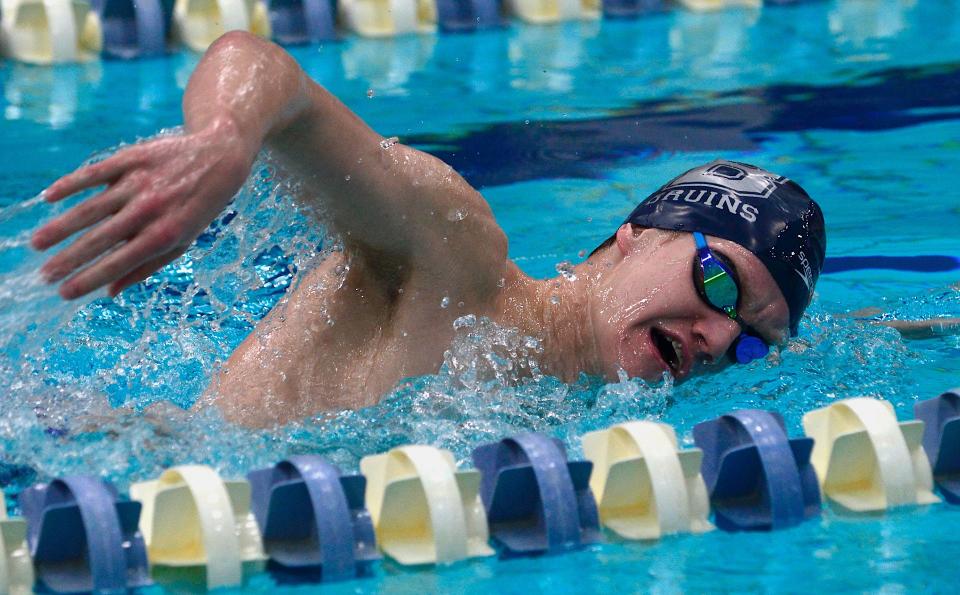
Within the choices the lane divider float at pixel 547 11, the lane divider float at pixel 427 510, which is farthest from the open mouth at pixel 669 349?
the lane divider float at pixel 547 11

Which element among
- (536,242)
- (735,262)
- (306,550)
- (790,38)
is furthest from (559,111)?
(306,550)

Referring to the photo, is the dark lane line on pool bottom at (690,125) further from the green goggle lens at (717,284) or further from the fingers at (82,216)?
the fingers at (82,216)

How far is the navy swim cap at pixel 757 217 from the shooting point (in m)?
2.34

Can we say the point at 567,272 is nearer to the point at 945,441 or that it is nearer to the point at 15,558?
the point at 945,441

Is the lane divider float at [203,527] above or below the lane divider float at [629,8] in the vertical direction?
below

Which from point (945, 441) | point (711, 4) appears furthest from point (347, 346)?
point (711, 4)

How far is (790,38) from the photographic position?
18.9 ft

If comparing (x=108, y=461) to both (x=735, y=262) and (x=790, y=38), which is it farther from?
(x=790, y=38)

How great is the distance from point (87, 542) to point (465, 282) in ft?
2.54

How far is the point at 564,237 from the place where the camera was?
3.66 m

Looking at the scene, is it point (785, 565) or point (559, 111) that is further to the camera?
point (559, 111)

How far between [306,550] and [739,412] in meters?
0.68

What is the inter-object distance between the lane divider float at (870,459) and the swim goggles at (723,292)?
0.31 meters

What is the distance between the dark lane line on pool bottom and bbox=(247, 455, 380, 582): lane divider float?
2.25 metres
